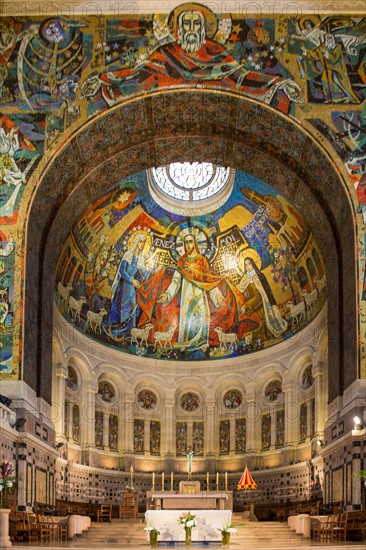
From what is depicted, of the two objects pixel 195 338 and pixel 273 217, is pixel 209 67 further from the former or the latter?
pixel 195 338

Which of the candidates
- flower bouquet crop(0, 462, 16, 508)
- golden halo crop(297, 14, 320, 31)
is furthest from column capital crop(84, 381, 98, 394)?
golden halo crop(297, 14, 320, 31)

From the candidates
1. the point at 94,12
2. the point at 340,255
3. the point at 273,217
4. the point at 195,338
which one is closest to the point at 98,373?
the point at 195,338

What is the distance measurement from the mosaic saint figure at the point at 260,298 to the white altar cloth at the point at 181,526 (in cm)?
1405

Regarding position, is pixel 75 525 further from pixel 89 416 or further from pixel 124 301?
pixel 124 301

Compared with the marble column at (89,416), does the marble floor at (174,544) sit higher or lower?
lower

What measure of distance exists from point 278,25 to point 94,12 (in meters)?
5.69

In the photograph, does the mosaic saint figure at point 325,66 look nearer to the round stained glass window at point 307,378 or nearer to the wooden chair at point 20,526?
the round stained glass window at point 307,378

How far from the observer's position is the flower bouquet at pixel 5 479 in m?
23.4

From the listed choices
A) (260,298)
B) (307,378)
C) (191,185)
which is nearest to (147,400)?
(260,298)

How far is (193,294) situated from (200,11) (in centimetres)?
1566

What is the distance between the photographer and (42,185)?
93.8ft

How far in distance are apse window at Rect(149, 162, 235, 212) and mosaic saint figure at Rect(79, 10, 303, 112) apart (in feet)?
31.6

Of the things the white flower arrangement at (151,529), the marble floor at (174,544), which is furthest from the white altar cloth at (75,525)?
the white flower arrangement at (151,529)

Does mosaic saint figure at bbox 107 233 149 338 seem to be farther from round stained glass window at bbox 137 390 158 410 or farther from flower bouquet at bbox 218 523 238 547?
flower bouquet at bbox 218 523 238 547
